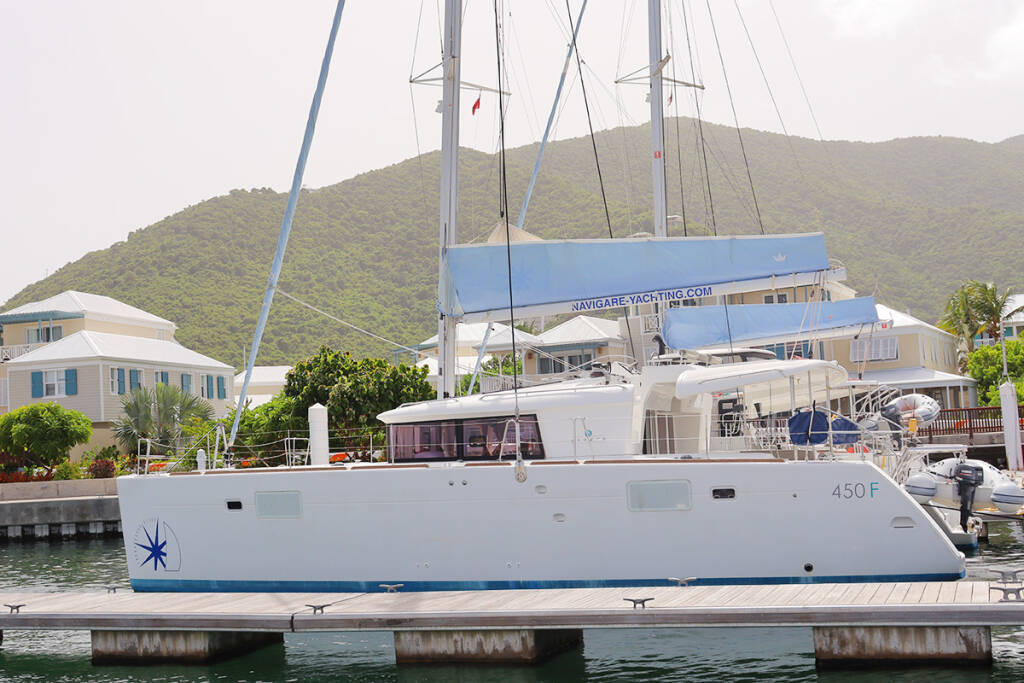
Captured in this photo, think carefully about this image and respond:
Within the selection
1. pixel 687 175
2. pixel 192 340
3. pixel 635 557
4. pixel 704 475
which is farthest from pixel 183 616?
pixel 687 175

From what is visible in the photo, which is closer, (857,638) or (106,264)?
(857,638)

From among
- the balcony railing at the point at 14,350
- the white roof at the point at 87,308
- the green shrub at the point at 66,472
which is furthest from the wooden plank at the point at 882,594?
the balcony railing at the point at 14,350

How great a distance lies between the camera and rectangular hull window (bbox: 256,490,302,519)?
1310cm

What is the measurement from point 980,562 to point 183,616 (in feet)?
42.3

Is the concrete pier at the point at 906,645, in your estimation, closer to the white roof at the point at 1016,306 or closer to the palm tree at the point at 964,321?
→ the palm tree at the point at 964,321

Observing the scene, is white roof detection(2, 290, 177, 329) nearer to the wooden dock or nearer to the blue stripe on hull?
the blue stripe on hull

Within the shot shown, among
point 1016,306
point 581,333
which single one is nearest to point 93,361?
point 581,333

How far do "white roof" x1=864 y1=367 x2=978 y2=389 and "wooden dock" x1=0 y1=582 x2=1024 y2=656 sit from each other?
31581 mm

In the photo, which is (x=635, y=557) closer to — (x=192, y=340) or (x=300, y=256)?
(x=192, y=340)

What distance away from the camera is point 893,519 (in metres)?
11.4

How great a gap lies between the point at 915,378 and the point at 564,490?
33.4 m

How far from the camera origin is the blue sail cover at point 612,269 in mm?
13828

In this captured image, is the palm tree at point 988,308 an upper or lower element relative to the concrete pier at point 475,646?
upper

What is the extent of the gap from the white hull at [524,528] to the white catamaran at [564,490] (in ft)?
0.06
